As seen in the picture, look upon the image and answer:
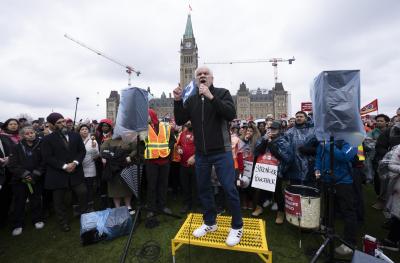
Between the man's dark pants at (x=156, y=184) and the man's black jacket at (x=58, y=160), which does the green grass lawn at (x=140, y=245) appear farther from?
the man's black jacket at (x=58, y=160)

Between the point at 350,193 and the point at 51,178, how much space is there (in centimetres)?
543

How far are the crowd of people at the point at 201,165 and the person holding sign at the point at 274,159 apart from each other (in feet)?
0.07

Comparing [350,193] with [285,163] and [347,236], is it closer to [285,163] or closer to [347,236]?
[347,236]

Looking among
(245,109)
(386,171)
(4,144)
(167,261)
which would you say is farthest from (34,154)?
(245,109)

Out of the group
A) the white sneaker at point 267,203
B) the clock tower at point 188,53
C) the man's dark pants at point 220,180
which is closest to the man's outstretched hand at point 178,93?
the man's dark pants at point 220,180

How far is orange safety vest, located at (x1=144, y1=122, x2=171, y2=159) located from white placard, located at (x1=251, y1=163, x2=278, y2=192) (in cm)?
199

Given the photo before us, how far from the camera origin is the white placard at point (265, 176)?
177 inches

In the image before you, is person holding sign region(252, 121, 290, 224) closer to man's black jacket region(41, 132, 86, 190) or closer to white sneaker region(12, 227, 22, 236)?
man's black jacket region(41, 132, 86, 190)

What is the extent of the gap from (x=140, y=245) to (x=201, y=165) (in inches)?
79.3

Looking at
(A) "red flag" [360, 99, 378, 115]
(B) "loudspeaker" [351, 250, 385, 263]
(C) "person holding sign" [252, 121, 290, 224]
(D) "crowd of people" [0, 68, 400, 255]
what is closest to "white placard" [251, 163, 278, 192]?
(C) "person holding sign" [252, 121, 290, 224]

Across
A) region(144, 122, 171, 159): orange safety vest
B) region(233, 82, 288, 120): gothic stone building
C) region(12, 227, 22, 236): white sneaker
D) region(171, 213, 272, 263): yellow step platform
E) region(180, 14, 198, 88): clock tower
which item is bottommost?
region(12, 227, 22, 236): white sneaker

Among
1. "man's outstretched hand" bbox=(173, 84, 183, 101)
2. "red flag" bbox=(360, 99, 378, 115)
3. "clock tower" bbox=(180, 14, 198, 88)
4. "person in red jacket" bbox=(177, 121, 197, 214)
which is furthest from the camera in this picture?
"clock tower" bbox=(180, 14, 198, 88)

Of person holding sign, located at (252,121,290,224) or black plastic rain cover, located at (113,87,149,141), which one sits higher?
black plastic rain cover, located at (113,87,149,141)

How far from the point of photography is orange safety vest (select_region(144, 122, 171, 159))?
4.64m
